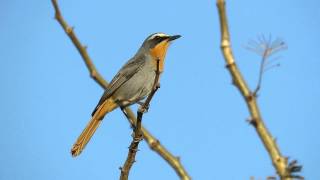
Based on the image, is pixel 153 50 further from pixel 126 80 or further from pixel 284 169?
pixel 284 169

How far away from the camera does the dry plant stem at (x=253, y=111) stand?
1.18m

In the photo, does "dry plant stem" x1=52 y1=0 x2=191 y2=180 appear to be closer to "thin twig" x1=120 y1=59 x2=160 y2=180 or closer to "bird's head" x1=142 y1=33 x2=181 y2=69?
"thin twig" x1=120 y1=59 x2=160 y2=180

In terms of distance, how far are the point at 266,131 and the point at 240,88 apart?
Answer: 0.13 meters

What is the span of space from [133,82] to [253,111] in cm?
712

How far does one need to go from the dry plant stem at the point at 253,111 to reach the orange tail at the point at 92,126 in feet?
16.0

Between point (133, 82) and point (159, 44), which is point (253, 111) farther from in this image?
point (159, 44)

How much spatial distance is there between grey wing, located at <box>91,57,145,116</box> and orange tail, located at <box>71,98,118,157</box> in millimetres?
189

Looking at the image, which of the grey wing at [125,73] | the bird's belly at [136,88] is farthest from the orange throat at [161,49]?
the bird's belly at [136,88]

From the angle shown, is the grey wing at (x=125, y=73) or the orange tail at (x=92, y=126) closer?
the orange tail at (x=92, y=126)

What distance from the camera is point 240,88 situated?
4.05 feet

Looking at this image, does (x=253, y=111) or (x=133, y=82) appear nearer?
(x=253, y=111)

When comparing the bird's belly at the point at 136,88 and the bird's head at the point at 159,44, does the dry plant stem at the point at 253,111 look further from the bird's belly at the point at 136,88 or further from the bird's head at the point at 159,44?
the bird's head at the point at 159,44

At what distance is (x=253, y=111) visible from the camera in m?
1.22

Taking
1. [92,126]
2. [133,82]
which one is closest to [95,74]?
[92,126]
